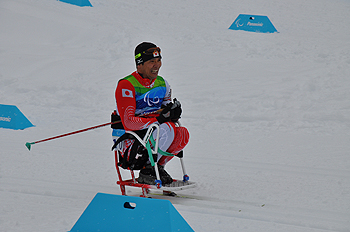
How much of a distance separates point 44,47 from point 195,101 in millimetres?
6121

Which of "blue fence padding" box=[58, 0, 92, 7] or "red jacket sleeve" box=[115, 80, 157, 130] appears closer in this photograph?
"red jacket sleeve" box=[115, 80, 157, 130]

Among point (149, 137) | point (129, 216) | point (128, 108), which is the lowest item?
point (129, 216)

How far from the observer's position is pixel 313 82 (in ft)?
34.0

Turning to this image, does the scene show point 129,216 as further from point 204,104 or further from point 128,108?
point 204,104

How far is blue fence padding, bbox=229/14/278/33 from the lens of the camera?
14586mm

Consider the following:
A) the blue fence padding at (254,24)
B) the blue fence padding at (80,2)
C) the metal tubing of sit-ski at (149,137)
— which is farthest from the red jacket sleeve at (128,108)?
the blue fence padding at (80,2)

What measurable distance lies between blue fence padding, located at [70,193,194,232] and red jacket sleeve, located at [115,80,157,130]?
1027 millimetres

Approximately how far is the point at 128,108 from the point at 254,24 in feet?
36.8

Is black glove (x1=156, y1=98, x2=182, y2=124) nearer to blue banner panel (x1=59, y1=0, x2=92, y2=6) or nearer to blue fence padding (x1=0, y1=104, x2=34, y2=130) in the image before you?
blue fence padding (x1=0, y1=104, x2=34, y2=130)

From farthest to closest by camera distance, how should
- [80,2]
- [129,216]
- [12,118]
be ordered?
[80,2]
[12,118]
[129,216]

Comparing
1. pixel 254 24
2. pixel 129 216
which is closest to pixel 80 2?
pixel 254 24

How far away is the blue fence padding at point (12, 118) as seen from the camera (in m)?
8.04

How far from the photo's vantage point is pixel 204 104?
32.2ft

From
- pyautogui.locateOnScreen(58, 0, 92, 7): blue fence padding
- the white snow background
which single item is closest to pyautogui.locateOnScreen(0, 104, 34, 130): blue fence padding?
the white snow background
